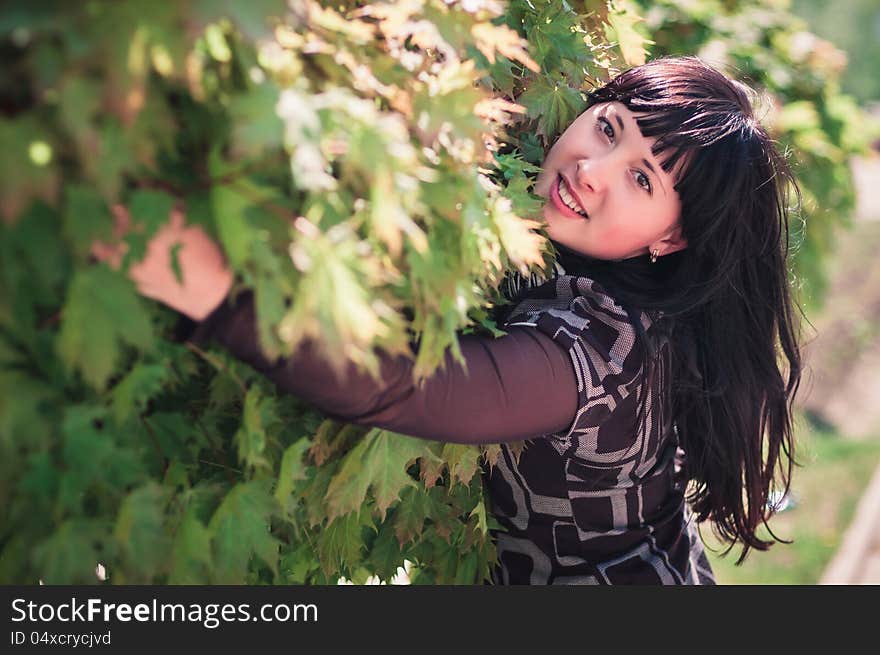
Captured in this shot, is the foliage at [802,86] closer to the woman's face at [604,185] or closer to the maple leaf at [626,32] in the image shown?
the maple leaf at [626,32]

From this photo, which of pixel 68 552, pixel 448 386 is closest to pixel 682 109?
pixel 448 386

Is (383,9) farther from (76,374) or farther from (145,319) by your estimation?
(76,374)

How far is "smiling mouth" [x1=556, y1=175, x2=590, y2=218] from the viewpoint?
81.7 inches

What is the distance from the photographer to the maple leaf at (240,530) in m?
1.51

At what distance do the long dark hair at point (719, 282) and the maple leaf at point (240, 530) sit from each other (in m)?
0.87

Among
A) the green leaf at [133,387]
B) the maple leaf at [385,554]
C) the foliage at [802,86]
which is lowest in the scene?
the foliage at [802,86]

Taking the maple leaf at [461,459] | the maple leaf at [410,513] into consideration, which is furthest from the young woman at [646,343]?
the maple leaf at [410,513]

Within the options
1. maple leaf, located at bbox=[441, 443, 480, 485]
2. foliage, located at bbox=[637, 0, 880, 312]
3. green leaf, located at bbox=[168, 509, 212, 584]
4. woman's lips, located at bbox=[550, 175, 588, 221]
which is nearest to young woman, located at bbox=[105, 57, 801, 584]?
woman's lips, located at bbox=[550, 175, 588, 221]

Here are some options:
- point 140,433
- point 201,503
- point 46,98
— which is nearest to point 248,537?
point 201,503

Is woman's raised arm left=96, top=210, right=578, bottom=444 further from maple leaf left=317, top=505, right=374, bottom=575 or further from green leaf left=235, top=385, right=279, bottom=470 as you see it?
maple leaf left=317, top=505, right=374, bottom=575

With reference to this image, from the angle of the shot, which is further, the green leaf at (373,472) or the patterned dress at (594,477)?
the patterned dress at (594,477)

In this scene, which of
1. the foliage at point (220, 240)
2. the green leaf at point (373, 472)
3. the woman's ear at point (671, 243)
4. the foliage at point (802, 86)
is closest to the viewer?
the foliage at point (220, 240)

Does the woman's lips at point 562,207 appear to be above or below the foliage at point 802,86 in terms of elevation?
above

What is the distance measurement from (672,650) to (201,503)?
966 mm
